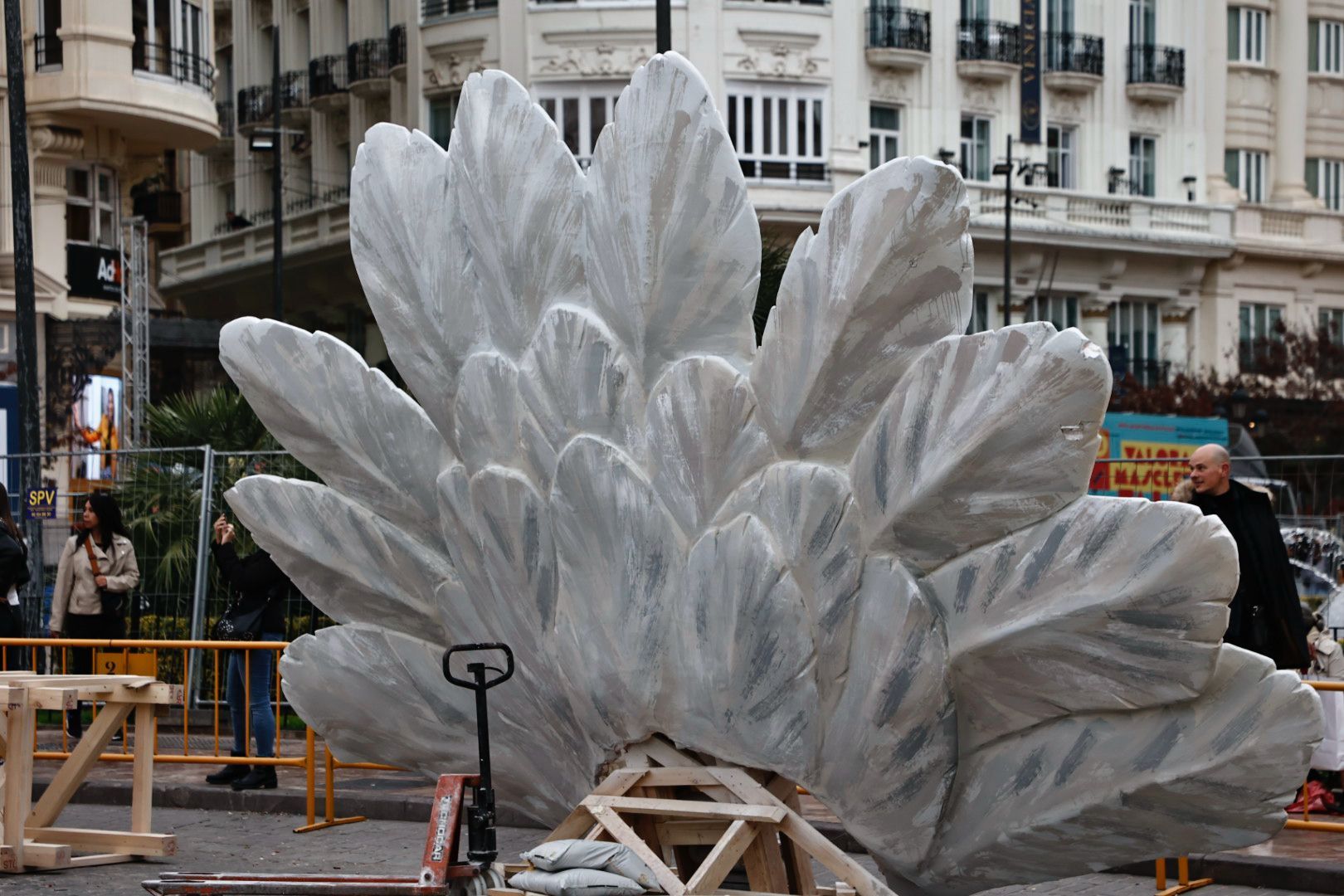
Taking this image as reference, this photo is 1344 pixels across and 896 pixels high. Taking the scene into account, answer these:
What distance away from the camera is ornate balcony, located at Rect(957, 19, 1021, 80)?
37.7 meters

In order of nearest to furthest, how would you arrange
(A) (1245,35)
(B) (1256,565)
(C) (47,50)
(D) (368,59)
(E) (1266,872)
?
(B) (1256,565) < (E) (1266,872) < (C) (47,50) < (D) (368,59) < (A) (1245,35)

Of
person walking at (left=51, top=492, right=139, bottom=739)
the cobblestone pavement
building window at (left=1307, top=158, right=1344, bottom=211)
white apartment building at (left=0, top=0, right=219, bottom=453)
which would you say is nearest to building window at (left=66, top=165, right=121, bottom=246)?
white apartment building at (left=0, top=0, right=219, bottom=453)

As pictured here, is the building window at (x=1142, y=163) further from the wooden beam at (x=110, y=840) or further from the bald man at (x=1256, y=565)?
the wooden beam at (x=110, y=840)

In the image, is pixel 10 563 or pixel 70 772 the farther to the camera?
pixel 10 563

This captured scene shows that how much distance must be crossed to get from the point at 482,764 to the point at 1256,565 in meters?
3.88

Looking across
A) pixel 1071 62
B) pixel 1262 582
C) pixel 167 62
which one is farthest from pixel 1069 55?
pixel 1262 582

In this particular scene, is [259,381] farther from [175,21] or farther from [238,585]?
[175,21]

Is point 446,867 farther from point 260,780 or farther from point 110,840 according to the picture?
point 260,780

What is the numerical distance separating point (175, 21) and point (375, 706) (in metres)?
26.5

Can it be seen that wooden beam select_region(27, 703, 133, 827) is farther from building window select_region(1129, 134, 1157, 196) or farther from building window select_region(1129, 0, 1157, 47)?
building window select_region(1129, 0, 1157, 47)

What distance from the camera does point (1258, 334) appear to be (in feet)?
135

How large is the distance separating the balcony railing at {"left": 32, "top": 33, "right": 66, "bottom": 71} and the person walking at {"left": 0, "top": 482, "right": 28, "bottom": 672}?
62.1 feet

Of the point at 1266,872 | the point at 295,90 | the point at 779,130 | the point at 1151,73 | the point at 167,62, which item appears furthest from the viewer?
the point at 295,90

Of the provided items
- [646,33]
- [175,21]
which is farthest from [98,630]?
[646,33]
